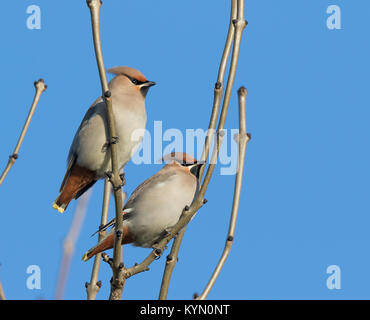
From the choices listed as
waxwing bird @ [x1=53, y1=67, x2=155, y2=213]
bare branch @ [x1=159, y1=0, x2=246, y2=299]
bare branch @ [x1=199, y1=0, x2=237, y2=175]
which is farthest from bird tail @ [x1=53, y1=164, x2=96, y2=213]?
bare branch @ [x1=199, y1=0, x2=237, y2=175]

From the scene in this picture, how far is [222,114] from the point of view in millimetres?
2965

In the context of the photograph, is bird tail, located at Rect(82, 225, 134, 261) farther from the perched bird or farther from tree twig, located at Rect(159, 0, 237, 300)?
tree twig, located at Rect(159, 0, 237, 300)

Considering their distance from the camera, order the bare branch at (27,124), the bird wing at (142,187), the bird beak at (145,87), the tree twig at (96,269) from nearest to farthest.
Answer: the bare branch at (27,124) → the tree twig at (96,269) → the bird wing at (142,187) → the bird beak at (145,87)

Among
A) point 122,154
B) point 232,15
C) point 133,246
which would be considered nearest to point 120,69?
point 122,154

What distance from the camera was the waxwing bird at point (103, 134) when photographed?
185 inches

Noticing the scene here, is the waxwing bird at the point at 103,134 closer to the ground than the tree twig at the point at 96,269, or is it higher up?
higher up

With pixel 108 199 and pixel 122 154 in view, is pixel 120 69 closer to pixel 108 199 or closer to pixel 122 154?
pixel 122 154

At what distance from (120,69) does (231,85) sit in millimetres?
2345

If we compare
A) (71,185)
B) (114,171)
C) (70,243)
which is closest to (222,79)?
(114,171)

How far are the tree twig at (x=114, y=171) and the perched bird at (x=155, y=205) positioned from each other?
4.34 ft

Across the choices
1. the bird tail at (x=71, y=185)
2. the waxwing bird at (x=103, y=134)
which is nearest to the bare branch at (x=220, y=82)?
the waxwing bird at (x=103, y=134)

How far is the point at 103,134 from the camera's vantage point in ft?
15.5

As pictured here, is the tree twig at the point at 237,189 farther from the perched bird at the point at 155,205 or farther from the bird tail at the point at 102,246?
the perched bird at the point at 155,205
